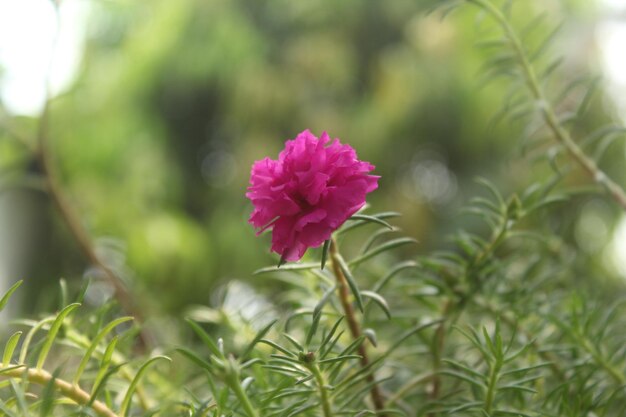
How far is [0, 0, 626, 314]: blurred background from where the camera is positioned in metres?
1.79

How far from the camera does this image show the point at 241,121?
218cm

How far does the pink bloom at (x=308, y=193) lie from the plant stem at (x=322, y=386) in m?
0.03

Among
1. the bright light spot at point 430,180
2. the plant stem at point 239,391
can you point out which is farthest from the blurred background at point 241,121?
the plant stem at point 239,391

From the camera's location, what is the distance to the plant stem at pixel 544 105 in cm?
32

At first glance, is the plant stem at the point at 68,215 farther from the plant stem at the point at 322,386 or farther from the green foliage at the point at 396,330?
the plant stem at the point at 322,386

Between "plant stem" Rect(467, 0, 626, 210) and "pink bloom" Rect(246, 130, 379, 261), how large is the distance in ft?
0.49

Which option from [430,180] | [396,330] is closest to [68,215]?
[396,330]

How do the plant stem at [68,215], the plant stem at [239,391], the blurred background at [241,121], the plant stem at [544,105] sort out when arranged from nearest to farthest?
the plant stem at [239,391]
the plant stem at [544,105]
the plant stem at [68,215]
the blurred background at [241,121]

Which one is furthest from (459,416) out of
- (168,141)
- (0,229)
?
(168,141)

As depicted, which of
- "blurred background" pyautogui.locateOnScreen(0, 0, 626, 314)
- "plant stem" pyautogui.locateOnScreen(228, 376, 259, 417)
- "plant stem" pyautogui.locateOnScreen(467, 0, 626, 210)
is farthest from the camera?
"blurred background" pyautogui.locateOnScreen(0, 0, 626, 314)

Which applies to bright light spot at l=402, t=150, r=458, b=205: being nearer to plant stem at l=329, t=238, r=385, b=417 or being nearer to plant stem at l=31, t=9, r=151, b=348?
plant stem at l=31, t=9, r=151, b=348

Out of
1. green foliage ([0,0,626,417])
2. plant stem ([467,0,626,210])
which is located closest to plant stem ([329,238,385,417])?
green foliage ([0,0,626,417])

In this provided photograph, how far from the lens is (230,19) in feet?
7.52

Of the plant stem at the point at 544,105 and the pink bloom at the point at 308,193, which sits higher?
the plant stem at the point at 544,105
